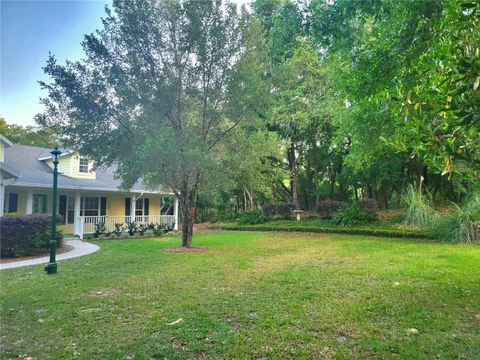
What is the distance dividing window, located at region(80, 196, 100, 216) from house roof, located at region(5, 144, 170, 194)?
1.05m

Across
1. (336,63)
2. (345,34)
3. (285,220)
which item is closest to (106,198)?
(285,220)

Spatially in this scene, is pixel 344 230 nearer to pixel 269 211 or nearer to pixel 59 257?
pixel 269 211

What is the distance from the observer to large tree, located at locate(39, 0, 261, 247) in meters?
10.1

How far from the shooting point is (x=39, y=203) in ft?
54.1

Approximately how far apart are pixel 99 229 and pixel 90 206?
269cm

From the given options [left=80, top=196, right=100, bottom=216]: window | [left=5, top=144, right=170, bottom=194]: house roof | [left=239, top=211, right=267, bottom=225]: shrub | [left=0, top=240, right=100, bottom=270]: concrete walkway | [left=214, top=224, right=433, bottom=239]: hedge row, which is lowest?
[left=0, top=240, right=100, bottom=270]: concrete walkway

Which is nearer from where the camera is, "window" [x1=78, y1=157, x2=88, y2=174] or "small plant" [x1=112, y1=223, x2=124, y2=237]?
"small plant" [x1=112, y1=223, x2=124, y2=237]

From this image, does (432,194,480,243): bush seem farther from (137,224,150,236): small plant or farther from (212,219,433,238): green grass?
Answer: (137,224,150,236): small plant

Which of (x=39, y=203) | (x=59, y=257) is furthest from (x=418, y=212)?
(x=39, y=203)

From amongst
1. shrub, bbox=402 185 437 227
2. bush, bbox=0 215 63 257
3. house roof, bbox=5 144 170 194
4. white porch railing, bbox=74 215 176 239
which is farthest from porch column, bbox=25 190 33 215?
shrub, bbox=402 185 437 227

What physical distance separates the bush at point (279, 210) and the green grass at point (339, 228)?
0.91m

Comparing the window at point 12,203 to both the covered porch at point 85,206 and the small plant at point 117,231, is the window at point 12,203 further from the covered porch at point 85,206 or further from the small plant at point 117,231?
the small plant at point 117,231

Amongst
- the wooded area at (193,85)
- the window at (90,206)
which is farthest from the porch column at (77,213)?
the wooded area at (193,85)

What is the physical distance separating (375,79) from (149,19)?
7.48 metres
